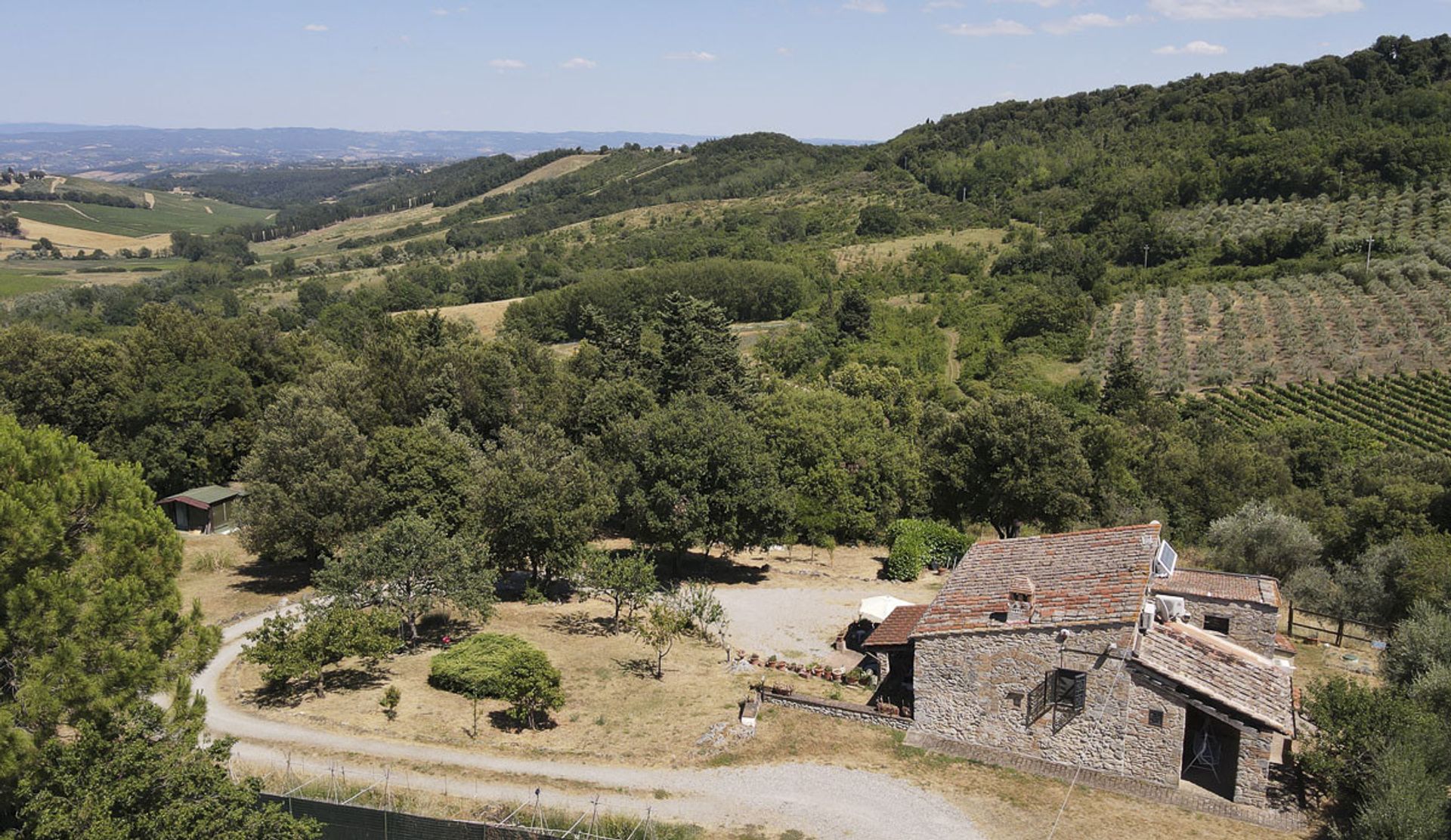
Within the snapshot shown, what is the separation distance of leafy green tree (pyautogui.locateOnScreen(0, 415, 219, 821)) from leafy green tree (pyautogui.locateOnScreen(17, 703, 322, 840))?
0.90 metres

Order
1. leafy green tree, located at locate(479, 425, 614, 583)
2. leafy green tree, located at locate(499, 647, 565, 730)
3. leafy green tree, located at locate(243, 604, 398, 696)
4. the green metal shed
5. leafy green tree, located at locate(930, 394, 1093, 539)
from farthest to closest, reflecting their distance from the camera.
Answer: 1. the green metal shed
2. leafy green tree, located at locate(930, 394, 1093, 539)
3. leafy green tree, located at locate(479, 425, 614, 583)
4. leafy green tree, located at locate(243, 604, 398, 696)
5. leafy green tree, located at locate(499, 647, 565, 730)

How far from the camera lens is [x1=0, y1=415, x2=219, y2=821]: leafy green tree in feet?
51.6

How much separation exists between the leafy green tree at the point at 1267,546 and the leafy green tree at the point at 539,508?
939 inches

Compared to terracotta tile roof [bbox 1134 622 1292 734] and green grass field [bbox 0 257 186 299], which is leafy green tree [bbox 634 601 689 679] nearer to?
terracotta tile roof [bbox 1134 622 1292 734]

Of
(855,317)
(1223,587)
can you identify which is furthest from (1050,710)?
(855,317)

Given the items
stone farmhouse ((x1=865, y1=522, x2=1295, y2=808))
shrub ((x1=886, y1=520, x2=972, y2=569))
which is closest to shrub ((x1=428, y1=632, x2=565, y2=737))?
stone farmhouse ((x1=865, y1=522, x2=1295, y2=808))

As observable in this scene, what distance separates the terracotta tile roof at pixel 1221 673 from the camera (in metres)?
18.5

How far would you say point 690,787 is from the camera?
19.4 metres

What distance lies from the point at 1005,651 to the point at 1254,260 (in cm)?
9940

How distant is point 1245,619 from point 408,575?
23374 mm

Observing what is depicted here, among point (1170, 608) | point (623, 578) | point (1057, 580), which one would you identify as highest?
point (1057, 580)

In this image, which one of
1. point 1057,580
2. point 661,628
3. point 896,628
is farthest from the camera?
point 896,628

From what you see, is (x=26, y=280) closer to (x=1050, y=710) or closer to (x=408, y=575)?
(x=408, y=575)

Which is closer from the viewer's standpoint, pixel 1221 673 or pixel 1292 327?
pixel 1221 673
